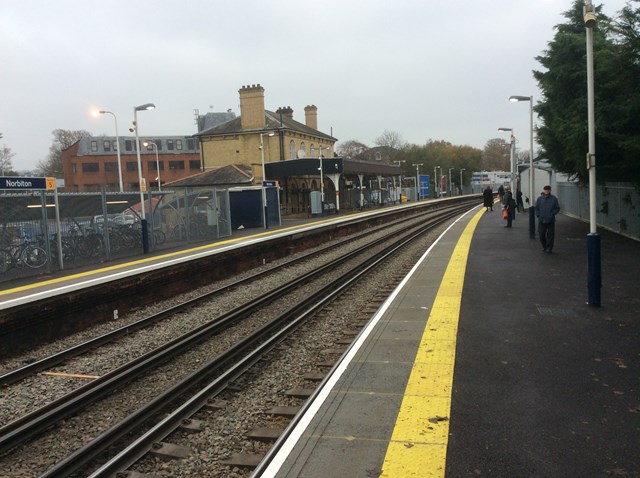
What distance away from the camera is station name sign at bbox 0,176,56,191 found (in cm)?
1454

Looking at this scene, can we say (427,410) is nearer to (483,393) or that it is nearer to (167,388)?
(483,393)

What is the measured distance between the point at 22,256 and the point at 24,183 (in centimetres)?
204

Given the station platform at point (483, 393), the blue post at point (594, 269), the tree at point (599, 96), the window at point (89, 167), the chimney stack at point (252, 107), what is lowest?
the station platform at point (483, 393)

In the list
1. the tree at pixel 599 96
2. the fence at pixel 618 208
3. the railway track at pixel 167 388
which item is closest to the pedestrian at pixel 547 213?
the tree at pixel 599 96

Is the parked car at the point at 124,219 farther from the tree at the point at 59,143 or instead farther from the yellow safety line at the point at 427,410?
the tree at the point at 59,143

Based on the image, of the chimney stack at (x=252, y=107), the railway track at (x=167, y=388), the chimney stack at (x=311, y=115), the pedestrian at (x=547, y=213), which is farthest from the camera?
the chimney stack at (x=311, y=115)

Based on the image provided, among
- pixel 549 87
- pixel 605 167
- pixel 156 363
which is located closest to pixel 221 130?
pixel 549 87

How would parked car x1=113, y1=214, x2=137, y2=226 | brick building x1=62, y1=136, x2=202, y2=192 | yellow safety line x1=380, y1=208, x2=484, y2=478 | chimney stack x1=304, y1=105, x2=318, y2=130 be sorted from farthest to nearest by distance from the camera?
brick building x1=62, y1=136, x2=202, y2=192 → chimney stack x1=304, y1=105, x2=318, y2=130 → parked car x1=113, y1=214, x2=137, y2=226 → yellow safety line x1=380, y1=208, x2=484, y2=478

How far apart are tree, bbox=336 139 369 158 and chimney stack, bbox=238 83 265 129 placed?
62.9m

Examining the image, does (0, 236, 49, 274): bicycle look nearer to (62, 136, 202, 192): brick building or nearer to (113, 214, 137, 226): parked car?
(113, 214, 137, 226): parked car

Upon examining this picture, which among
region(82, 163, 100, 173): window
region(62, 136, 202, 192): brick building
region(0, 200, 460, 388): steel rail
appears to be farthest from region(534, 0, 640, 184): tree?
region(82, 163, 100, 173): window

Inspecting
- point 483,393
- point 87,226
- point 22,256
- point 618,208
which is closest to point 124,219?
point 87,226

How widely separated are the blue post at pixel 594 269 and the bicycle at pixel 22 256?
45.2 ft

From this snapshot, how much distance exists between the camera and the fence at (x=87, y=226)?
14.6 m
